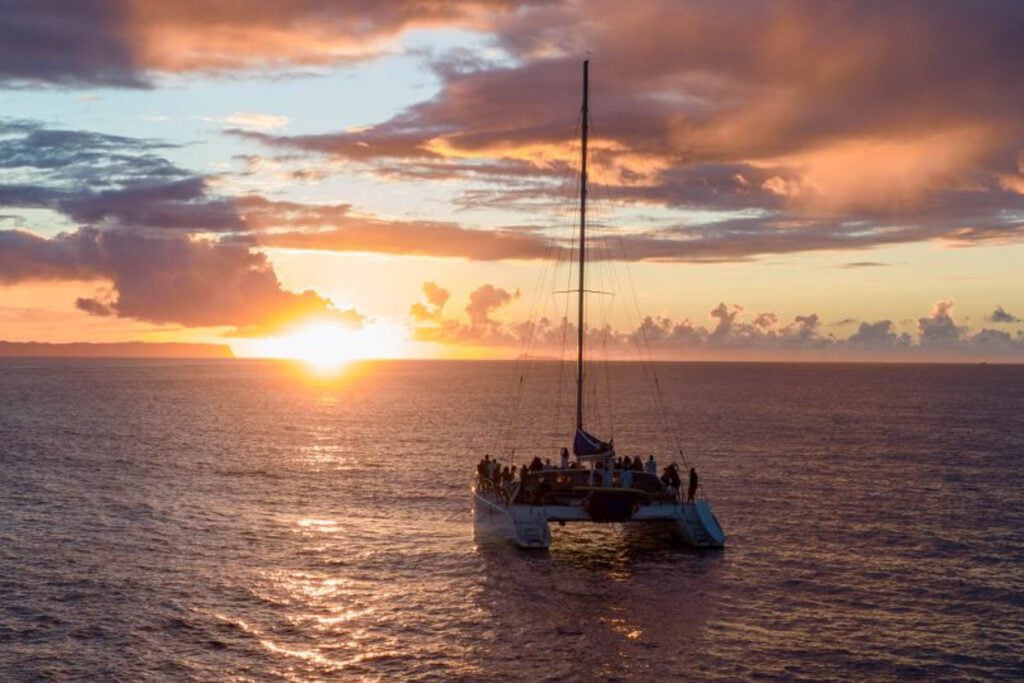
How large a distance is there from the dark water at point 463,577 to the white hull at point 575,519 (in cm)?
94

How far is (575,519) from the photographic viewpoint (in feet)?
131

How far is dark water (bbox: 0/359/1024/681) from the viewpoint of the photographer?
28.2m

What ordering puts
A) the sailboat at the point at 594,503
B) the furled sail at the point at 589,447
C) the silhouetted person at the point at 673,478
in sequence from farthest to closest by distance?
the furled sail at the point at 589,447, the silhouetted person at the point at 673,478, the sailboat at the point at 594,503

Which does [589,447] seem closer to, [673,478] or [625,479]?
→ [625,479]

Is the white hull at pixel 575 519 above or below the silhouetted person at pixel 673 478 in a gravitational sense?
below

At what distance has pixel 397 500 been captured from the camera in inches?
2199

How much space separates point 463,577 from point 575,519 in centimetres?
559

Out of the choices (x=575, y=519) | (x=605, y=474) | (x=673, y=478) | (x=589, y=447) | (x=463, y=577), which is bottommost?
(x=463, y=577)

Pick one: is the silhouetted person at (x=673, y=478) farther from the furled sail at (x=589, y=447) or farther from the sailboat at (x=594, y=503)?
the furled sail at (x=589, y=447)

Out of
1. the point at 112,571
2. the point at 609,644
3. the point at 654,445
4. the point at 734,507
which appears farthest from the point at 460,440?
the point at 609,644

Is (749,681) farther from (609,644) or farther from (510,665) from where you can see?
(510,665)

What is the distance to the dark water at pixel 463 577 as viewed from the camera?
28.2 m

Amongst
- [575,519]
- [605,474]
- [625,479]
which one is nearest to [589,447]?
[605,474]

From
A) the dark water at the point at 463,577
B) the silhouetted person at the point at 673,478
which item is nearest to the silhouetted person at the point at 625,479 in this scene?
the silhouetted person at the point at 673,478
